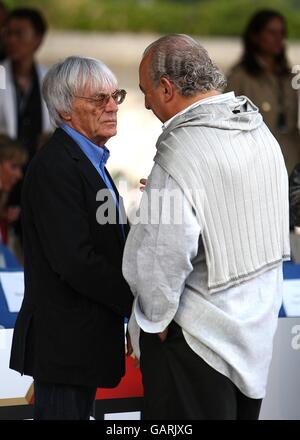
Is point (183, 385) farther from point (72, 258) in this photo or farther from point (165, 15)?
point (165, 15)

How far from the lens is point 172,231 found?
2.40m

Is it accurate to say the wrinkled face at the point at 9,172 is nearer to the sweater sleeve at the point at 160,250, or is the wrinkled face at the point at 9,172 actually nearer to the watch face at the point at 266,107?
the watch face at the point at 266,107

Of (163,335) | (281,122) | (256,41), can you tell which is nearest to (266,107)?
(281,122)

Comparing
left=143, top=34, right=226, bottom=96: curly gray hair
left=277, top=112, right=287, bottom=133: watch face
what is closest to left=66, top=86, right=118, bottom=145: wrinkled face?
left=143, top=34, right=226, bottom=96: curly gray hair

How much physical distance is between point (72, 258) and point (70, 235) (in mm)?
65

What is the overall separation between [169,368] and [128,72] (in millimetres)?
8710

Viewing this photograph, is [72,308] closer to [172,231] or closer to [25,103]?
[172,231]

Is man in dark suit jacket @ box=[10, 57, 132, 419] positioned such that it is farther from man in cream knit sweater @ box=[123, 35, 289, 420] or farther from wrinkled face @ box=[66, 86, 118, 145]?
man in cream knit sweater @ box=[123, 35, 289, 420]

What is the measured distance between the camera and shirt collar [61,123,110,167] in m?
2.75

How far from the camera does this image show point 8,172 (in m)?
5.42

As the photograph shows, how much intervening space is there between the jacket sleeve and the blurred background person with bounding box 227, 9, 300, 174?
2.57m
